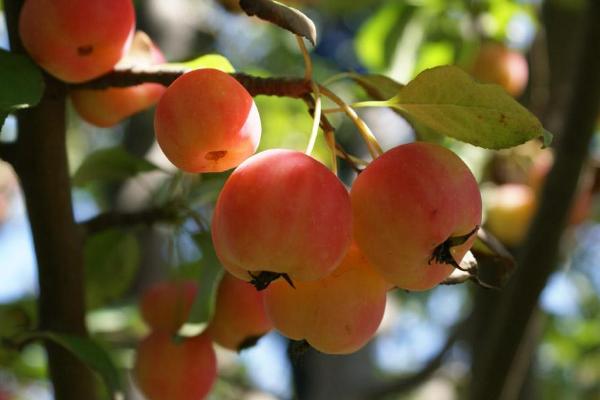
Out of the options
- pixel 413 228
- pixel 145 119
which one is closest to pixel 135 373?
pixel 413 228

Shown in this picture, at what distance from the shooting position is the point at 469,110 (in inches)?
24.3

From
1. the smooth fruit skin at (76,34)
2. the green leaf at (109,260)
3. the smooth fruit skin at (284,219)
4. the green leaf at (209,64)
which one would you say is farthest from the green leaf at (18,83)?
the green leaf at (109,260)

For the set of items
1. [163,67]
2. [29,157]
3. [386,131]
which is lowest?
[386,131]

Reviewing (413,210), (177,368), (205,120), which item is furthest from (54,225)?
(413,210)

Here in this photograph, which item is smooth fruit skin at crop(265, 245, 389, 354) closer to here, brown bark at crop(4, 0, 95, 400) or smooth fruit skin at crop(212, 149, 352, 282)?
smooth fruit skin at crop(212, 149, 352, 282)

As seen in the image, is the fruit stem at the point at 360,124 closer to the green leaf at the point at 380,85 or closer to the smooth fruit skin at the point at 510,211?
the green leaf at the point at 380,85

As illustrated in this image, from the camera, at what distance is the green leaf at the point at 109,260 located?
1112mm

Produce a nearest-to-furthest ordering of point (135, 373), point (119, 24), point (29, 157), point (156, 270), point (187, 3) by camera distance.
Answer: point (119, 24) → point (29, 157) → point (135, 373) → point (156, 270) → point (187, 3)

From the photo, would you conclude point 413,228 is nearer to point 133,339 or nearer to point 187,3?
point 133,339

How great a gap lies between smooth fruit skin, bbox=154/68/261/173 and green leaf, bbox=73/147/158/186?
1.45ft

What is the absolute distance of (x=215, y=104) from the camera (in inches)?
22.6

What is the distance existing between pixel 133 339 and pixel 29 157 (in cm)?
74

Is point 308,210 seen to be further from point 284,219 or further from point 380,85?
point 380,85

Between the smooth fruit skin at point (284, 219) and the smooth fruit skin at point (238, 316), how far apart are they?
11.7 inches
